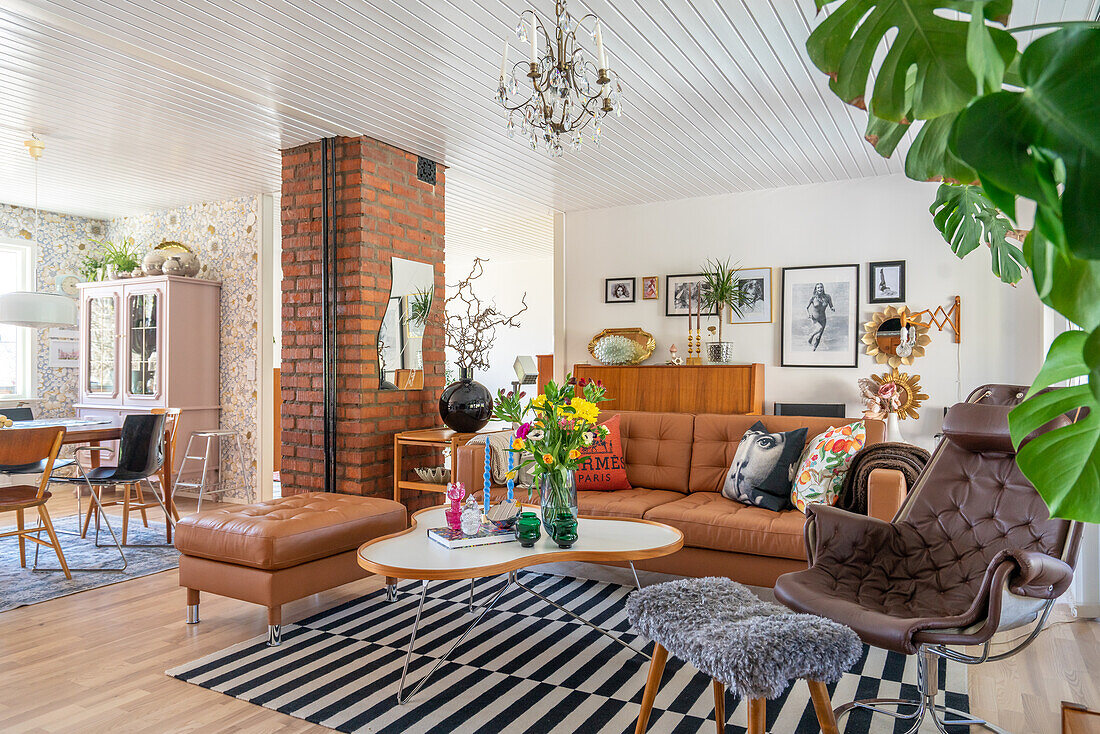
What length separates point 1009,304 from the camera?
200 inches

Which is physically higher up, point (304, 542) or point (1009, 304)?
point (1009, 304)

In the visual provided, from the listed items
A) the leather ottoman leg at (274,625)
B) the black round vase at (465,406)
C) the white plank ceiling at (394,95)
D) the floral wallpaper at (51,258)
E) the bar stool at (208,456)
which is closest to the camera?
the leather ottoman leg at (274,625)

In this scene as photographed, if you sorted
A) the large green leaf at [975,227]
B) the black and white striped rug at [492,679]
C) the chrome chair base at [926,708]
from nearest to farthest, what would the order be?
the large green leaf at [975,227], the chrome chair base at [926,708], the black and white striped rug at [492,679]

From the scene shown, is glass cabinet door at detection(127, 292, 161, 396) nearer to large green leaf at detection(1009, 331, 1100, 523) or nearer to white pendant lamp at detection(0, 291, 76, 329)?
white pendant lamp at detection(0, 291, 76, 329)

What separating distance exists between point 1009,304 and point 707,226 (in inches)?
91.1

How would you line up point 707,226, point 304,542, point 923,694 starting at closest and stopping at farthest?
point 923,694 → point 304,542 → point 707,226

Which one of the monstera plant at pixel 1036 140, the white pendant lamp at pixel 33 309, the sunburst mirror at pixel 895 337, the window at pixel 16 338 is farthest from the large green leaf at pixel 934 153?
the window at pixel 16 338

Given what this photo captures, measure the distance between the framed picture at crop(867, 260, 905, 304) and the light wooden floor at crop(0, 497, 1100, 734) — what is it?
2712 millimetres

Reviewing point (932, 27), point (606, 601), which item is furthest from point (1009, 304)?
point (932, 27)

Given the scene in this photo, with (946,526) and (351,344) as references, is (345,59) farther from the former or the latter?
(946,526)

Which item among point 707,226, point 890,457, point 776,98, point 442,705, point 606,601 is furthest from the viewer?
point 707,226

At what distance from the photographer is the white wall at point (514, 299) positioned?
10016 mm

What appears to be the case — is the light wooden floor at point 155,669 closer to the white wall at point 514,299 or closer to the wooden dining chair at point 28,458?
the wooden dining chair at point 28,458

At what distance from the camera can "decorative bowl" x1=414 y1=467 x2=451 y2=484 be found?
4613mm
